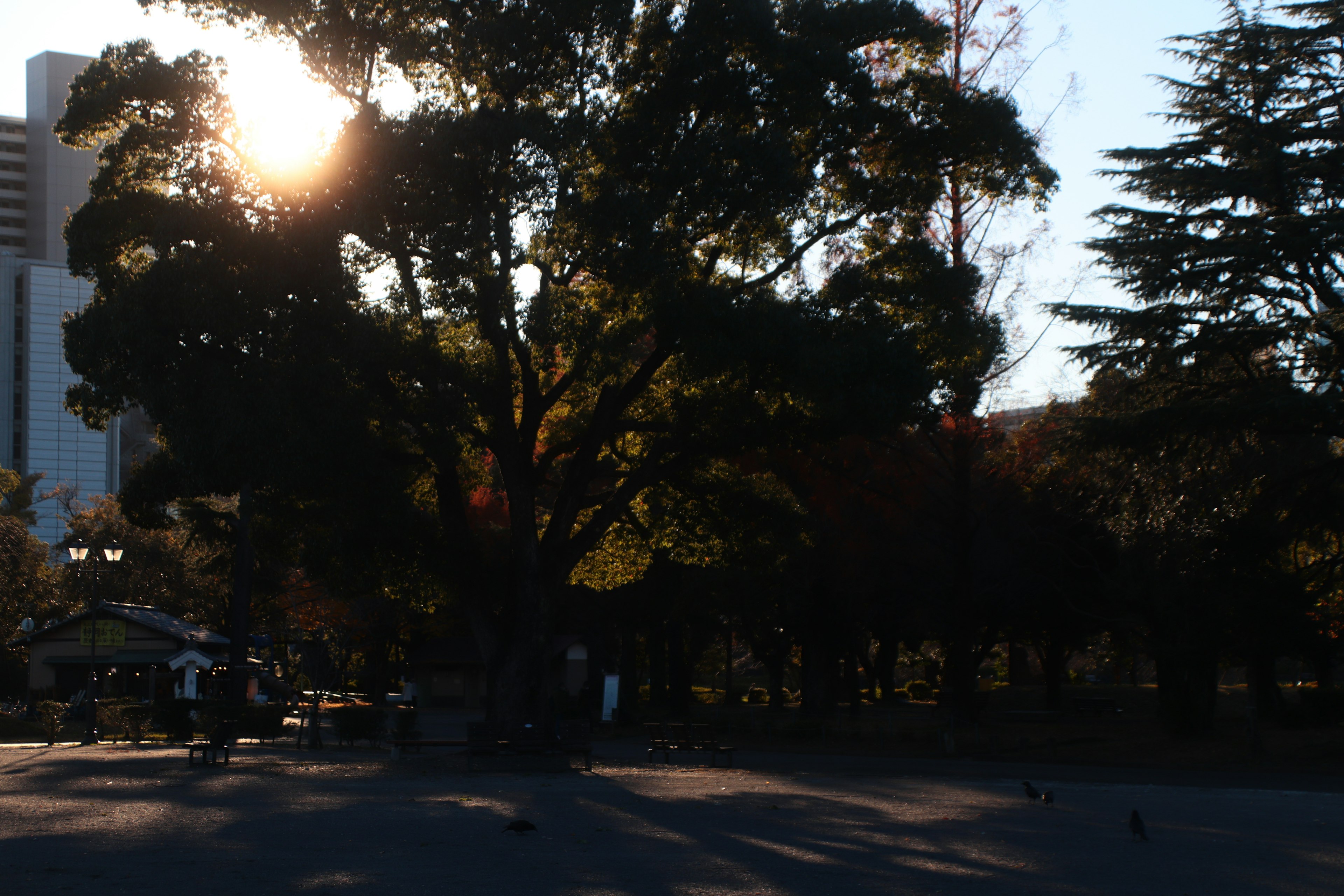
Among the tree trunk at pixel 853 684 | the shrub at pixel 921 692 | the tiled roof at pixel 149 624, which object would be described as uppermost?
the tiled roof at pixel 149 624

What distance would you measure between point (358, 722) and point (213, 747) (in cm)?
679

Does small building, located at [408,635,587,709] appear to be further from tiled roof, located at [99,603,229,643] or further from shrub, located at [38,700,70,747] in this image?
shrub, located at [38,700,70,747]

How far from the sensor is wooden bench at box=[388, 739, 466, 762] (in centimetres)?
2342

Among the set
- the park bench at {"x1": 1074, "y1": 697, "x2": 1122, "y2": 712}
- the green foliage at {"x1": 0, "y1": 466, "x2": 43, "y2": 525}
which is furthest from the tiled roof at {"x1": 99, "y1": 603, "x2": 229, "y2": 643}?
the green foliage at {"x1": 0, "y1": 466, "x2": 43, "y2": 525}

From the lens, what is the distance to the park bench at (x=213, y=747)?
2169cm

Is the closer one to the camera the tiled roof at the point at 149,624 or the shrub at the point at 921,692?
the tiled roof at the point at 149,624

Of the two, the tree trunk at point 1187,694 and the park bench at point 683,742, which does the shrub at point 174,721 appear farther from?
the tree trunk at point 1187,694

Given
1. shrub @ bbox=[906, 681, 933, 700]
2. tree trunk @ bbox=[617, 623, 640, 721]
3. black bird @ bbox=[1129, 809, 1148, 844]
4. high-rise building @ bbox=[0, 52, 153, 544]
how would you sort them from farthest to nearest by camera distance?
1. high-rise building @ bbox=[0, 52, 153, 544]
2. shrub @ bbox=[906, 681, 933, 700]
3. tree trunk @ bbox=[617, 623, 640, 721]
4. black bird @ bbox=[1129, 809, 1148, 844]

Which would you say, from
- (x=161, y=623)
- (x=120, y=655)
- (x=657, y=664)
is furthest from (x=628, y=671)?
(x=120, y=655)

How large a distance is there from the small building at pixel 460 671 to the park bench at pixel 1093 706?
1007 inches

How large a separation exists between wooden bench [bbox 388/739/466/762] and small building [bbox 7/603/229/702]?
2061 cm

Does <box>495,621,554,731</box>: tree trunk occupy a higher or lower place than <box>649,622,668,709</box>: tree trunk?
higher

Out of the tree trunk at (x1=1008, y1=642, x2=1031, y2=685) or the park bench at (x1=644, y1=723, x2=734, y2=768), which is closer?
the park bench at (x1=644, y1=723, x2=734, y2=768)

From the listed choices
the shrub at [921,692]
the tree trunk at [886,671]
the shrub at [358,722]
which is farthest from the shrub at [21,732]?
the shrub at [921,692]
